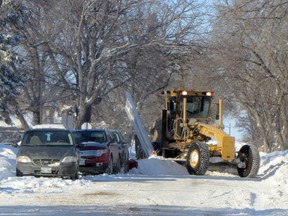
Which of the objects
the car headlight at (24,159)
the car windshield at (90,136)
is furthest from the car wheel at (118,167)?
the car headlight at (24,159)

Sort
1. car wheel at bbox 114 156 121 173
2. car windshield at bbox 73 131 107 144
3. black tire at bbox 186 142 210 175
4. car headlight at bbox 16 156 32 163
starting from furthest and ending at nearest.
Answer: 1. car wheel at bbox 114 156 121 173
2. car windshield at bbox 73 131 107 144
3. black tire at bbox 186 142 210 175
4. car headlight at bbox 16 156 32 163

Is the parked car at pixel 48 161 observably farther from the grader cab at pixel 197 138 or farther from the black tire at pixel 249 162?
the black tire at pixel 249 162

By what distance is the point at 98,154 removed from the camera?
23.5m

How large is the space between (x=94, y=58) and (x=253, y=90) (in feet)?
47.2

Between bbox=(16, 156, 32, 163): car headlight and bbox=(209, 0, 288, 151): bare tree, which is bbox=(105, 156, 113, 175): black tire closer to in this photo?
bbox=(16, 156, 32, 163): car headlight

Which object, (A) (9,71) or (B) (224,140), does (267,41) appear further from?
(B) (224,140)

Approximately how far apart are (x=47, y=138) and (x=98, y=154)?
8.86 feet

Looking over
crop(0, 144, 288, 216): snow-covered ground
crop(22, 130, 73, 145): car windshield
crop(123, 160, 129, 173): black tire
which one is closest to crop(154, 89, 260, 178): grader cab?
crop(123, 160, 129, 173): black tire

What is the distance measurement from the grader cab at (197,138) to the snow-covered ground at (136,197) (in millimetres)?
3273

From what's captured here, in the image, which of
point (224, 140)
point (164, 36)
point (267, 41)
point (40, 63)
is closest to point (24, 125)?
point (40, 63)

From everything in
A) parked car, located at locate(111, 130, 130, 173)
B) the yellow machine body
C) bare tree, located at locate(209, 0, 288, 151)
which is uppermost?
bare tree, located at locate(209, 0, 288, 151)

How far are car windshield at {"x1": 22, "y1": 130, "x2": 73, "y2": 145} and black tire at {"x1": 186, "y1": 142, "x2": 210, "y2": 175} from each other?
542cm

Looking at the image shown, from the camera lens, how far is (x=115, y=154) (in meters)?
→ 25.2

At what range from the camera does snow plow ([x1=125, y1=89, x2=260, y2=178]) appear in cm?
2527
